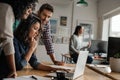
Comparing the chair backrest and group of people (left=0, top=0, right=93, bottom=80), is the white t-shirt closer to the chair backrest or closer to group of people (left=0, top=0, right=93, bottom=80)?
group of people (left=0, top=0, right=93, bottom=80)

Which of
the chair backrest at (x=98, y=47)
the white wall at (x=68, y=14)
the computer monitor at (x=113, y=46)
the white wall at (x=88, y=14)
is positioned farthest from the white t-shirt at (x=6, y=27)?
the white wall at (x=88, y=14)

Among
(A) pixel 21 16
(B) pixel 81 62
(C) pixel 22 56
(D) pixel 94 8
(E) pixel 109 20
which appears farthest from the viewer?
(D) pixel 94 8

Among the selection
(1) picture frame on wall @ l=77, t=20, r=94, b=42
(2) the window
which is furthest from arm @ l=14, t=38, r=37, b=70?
(1) picture frame on wall @ l=77, t=20, r=94, b=42

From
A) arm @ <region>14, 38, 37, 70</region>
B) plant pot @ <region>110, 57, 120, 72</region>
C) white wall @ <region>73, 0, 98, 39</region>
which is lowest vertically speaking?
plant pot @ <region>110, 57, 120, 72</region>

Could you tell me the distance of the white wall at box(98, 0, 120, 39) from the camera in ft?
19.1

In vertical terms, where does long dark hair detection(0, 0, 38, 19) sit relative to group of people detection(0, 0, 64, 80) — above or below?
above

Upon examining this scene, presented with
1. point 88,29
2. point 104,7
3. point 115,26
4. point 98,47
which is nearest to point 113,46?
point 98,47

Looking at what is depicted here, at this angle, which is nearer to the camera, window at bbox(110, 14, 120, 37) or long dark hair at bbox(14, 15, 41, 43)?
long dark hair at bbox(14, 15, 41, 43)

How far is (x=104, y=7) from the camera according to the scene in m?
6.80

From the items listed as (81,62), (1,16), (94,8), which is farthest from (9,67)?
(94,8)

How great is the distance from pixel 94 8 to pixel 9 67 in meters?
6.40

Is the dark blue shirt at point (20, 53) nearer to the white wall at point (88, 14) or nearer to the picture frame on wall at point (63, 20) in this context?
the picture frame on wall at point (63, 20)

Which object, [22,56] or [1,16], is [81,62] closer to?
[22,56]

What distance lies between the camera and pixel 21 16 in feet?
5.01
